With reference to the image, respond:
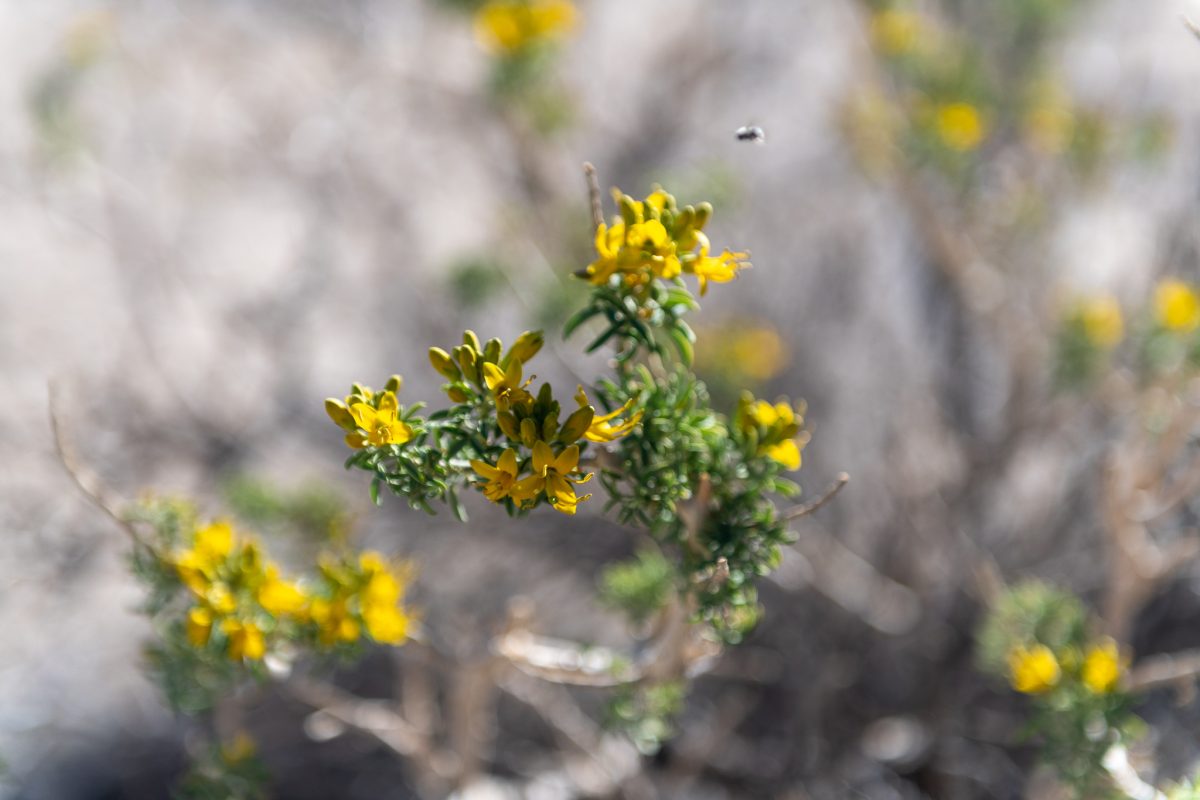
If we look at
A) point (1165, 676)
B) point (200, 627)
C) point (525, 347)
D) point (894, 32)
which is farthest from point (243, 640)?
point (894, 32)

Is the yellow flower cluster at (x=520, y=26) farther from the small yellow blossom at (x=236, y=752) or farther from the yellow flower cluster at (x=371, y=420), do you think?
the small yellow blossom at (x=236, y=752)

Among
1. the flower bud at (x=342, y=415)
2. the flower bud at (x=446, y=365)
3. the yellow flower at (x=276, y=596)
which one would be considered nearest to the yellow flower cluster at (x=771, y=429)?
the flower bud at (x=446, y=365)

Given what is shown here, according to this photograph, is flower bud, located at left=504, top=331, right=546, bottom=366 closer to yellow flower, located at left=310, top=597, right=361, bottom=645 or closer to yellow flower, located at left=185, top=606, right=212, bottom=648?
yellow flower, located at left=310, top=597, right=361, bottom=645

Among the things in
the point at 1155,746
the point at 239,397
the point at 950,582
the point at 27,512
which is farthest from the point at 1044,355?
the point at 27,512

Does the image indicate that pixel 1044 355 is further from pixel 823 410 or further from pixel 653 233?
pixel 653 233

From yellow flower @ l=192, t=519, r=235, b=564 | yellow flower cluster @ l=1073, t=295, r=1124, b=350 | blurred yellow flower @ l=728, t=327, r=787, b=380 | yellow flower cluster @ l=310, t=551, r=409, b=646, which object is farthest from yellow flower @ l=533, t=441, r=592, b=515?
yellow flower cluster @ l=1073, t=295, r=1124, b=350

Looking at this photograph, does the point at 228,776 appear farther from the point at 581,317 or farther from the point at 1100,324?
the point at 1100,324
